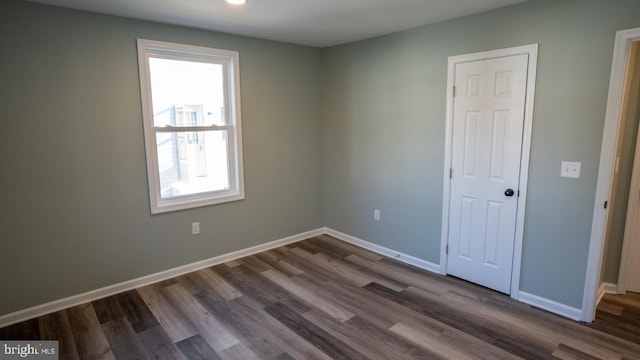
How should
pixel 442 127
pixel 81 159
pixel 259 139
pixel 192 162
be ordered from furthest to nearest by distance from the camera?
pixel 259 139 → pixel 192 162 → pixel 442 127 → pixel 81 159

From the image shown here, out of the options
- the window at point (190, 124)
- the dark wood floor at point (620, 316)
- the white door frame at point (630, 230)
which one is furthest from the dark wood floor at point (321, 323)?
the window at point (190, 124)

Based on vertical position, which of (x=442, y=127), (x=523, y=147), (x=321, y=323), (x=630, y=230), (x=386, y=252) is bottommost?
(x=321, y=323)

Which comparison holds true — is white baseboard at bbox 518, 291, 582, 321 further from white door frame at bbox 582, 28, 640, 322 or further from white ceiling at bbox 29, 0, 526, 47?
white ceiling at bbox 29, 0, 526, 47

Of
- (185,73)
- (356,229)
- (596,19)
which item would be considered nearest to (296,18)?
(185,73)

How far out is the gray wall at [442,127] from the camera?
246 cm

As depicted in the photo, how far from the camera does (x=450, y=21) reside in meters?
3.10

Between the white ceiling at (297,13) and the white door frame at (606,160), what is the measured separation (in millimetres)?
804

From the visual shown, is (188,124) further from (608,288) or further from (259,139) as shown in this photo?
(608,288)

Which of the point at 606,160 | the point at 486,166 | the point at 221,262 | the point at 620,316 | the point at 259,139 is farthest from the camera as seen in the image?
the point at 259,139

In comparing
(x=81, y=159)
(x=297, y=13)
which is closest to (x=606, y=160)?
(x=297, y=13)

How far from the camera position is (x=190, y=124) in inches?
137

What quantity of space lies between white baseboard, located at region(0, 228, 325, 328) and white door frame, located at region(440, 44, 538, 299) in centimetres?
195

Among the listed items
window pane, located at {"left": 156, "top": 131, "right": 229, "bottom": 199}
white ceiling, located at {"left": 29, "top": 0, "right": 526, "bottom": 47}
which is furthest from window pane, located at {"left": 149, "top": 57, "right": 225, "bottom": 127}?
white ceiling, located at {"left": 29, "top": 0, "right": 526, "bottom": 47}

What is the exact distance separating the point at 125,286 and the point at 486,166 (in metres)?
3.43
